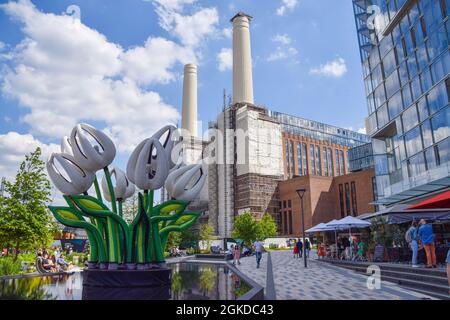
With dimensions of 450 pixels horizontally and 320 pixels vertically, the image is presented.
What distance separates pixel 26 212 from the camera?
16.9 m

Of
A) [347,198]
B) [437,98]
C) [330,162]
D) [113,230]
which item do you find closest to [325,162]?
[330,162]

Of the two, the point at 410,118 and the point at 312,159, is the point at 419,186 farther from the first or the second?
the point at 312,159

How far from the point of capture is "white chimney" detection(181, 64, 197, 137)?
283 ft

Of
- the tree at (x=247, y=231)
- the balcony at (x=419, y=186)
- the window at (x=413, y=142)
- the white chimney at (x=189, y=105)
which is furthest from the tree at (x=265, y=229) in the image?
the white chimney at (x=189, y=105)

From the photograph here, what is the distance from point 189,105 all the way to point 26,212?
233 ft

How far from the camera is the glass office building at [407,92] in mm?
22703

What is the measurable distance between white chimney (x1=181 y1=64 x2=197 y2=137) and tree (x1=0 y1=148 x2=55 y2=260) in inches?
2662

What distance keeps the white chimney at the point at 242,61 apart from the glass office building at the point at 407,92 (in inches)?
1394

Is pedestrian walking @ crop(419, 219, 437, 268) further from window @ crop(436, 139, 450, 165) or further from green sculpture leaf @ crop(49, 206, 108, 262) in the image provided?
window @ crop(436, 139, 450, 165)

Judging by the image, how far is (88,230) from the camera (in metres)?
12.9

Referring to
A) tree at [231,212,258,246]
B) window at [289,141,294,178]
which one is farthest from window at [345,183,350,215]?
tree at [231,212,258,246]

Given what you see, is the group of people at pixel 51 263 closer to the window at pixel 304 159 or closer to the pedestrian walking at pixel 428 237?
the pedestrian walking at pixel 428 237
